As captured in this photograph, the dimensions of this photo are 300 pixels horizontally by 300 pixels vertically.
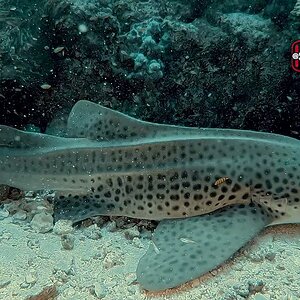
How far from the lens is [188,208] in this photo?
392cm

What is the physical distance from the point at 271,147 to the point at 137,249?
1.56 m

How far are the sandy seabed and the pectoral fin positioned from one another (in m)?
0.08

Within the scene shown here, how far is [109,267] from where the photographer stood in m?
3.25

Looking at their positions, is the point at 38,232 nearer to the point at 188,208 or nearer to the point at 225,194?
the point at 188,208

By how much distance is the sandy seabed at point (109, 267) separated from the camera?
290cm

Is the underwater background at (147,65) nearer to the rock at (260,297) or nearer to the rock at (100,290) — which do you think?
the rock at (100,290)

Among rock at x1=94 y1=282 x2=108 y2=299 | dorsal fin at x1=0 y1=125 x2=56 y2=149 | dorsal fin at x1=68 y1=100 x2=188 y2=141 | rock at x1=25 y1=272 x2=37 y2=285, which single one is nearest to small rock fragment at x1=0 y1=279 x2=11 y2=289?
rock at x1=25 y1=272 x2=37 y2=285

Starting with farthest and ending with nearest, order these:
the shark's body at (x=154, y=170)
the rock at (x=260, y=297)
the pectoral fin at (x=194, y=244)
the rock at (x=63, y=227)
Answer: the shark's body at (x=154, y=170) → the rock at (x=63, y=227) → the pectoral fin at (x=194, y=244) → the rock at (x=260, y=297)

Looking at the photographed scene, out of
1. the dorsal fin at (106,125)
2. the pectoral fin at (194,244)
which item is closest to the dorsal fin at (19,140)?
the dorsal fin at (106,125)

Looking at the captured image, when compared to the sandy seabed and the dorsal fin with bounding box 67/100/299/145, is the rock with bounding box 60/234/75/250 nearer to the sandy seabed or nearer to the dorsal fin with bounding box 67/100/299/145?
the sandy seabed

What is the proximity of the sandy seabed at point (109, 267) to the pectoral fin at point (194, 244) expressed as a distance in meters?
0.08

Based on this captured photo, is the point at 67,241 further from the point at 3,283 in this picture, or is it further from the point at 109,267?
the point at 3,283

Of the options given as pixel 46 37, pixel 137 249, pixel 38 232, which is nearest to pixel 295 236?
pixel 137 249

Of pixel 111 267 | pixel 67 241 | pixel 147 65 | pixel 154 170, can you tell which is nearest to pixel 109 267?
pixel 111 267
